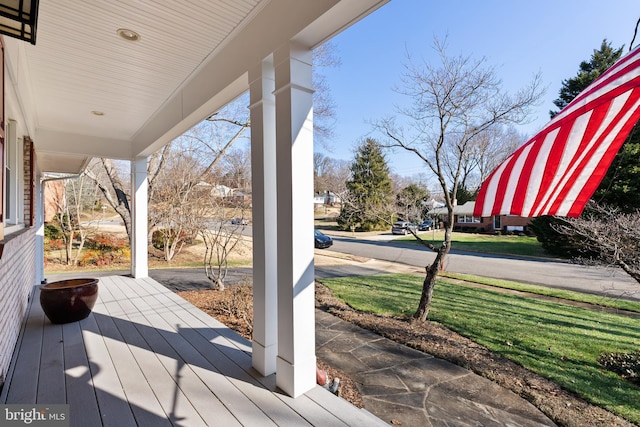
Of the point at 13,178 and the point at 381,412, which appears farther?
the point at 13,178

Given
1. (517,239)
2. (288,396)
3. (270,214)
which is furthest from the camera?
(517,239)

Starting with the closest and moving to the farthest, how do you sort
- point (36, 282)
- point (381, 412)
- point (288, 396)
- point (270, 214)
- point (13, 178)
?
1. point (288, 396)
2. point (270, 214)
3. point (381, 412)
4. point (13, 178)
5. point (36, 282)

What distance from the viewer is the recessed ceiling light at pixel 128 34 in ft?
8.39

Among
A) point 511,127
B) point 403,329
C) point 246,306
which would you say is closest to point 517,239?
point 511,127

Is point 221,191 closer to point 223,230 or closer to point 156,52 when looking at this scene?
point 223,230

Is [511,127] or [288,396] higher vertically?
[511,127]

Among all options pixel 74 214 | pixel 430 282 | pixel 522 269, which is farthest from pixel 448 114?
pixel 74 214

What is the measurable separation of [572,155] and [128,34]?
314 cm

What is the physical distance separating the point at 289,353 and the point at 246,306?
3.10 meters

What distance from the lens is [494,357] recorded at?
435 centimetres

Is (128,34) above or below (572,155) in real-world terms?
above

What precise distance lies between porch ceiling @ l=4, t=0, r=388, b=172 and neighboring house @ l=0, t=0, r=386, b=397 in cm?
1

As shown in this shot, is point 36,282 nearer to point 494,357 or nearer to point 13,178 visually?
point 13,178

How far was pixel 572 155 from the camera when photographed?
4.63ft
